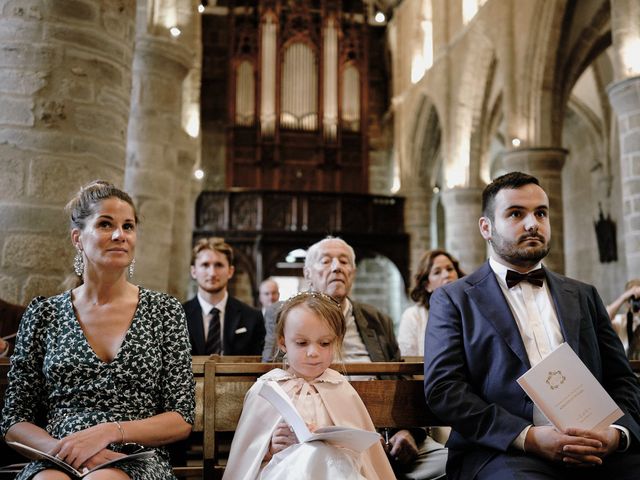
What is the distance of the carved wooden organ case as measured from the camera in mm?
18688

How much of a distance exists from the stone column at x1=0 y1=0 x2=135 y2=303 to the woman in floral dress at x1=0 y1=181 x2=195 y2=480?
1.72 m

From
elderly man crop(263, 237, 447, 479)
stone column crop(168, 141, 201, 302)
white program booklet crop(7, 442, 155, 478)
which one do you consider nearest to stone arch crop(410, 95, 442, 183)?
stone column crop(168, 141, 201, 302)

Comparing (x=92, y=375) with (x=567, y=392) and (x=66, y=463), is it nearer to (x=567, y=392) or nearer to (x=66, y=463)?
(x=66, y=463)

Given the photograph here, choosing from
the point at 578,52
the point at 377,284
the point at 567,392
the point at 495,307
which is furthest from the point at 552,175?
the point at 567,392

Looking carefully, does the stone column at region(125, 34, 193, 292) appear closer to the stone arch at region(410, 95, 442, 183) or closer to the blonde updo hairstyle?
the blonde updo hairstyle

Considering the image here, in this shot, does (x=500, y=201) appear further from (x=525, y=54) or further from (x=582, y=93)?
(x=582, y=93)

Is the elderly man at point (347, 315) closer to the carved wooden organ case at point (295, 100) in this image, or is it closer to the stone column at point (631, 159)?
the stone column at point (631, 159)

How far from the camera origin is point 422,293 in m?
5.24

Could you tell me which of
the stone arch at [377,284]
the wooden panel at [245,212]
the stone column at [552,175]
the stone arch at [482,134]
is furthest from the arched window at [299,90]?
the stone column at [552,175]

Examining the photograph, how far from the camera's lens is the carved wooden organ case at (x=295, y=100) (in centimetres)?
1869

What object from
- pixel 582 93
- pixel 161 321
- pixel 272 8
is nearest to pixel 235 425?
pixel 161 321

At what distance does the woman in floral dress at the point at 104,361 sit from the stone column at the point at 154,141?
5.08m

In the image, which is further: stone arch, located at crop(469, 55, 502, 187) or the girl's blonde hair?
stone arch, located at crop(469, 55, 502, 187)

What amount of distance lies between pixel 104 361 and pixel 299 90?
17.0 meters
